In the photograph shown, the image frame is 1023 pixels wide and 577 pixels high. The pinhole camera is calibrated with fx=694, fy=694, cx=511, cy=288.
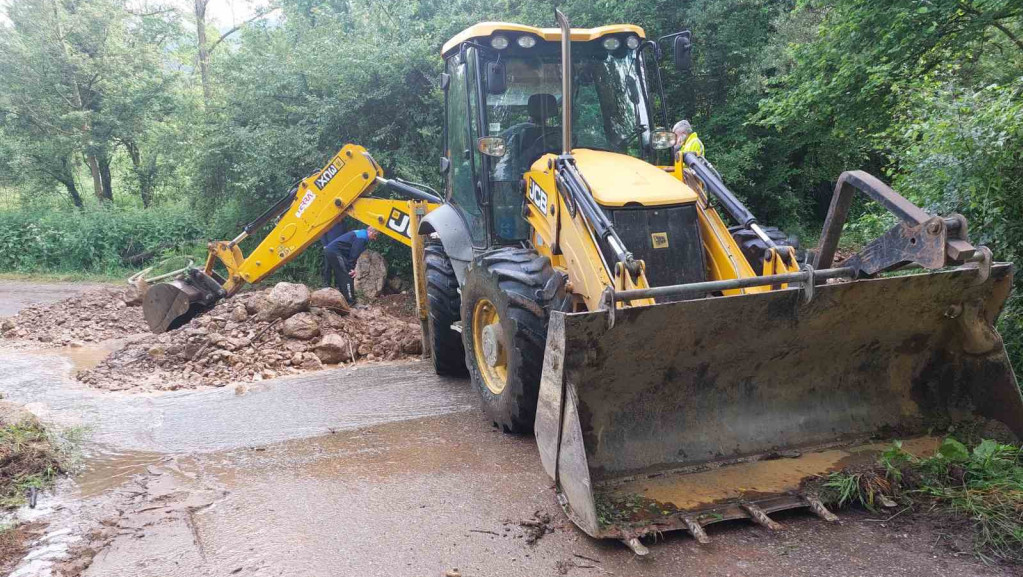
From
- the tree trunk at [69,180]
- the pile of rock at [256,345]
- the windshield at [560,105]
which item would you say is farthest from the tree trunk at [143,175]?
the windshield at [560,105]

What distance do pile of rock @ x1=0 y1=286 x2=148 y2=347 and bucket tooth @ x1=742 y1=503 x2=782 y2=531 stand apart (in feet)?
27.9

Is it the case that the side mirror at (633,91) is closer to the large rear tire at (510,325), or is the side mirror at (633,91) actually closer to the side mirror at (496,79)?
the side mirror at (496,79)

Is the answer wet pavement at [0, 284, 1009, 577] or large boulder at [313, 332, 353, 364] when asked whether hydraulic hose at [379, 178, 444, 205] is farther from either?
wet pavement at [0, 284, 1009, 577]

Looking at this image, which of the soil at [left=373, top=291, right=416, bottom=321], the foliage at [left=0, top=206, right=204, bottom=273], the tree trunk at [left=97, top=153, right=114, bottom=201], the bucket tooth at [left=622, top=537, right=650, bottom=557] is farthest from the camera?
the tree trunk at [left=97, top=153, right=114, bottom=201]

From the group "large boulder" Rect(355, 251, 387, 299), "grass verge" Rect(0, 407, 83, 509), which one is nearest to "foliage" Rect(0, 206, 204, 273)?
"large boulder" Rect(355, 251, 387, 299)

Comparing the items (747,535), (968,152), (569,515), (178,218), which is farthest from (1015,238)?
(178,218)

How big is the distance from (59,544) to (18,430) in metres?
1.64

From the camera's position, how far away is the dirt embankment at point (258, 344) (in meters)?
6.82

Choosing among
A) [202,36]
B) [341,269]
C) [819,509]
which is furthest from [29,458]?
[202,36]

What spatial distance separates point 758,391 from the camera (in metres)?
3.88

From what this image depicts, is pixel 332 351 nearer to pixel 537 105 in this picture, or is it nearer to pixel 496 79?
pixel 537 105

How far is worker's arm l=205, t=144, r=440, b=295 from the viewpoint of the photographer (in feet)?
25.0

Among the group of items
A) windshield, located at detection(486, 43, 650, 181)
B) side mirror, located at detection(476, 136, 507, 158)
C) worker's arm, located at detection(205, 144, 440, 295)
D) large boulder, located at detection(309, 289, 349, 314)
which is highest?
windshield, located at detection(486, 43, 650, 181)

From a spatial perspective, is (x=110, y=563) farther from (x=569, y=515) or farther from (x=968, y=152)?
(x=968, y=152)
